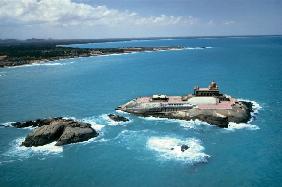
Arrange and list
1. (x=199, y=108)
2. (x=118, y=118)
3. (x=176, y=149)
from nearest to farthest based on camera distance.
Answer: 1. (x=176, y=149)
2. (x=199, y=108)
3. (x=118, y=118)

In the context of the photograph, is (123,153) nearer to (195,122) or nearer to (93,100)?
(195,122)

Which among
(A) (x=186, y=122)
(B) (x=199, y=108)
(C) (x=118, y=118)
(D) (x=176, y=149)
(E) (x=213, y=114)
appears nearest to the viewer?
(D) (x=176, y=149)

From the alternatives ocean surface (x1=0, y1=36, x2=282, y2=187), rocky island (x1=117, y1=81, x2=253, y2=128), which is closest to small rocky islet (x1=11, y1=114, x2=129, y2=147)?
ocean surface (x1=0, y1=36, x2=282, y2=187)

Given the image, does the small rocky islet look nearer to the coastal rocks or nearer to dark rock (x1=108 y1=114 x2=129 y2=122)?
the coastal rocks

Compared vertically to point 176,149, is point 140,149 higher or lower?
lower

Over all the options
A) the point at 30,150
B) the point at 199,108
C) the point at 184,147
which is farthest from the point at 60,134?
the point at 199,108

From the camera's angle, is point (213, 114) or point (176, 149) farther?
point (213, 114)

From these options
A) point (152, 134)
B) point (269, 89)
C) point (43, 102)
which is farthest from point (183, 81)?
point (152, 134)

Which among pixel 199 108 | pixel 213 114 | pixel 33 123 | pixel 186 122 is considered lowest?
pixel 33 123

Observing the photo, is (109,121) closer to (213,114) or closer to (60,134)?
(60,134)
